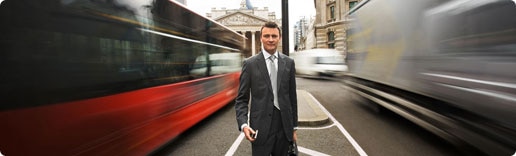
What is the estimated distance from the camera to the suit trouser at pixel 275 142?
88.9 inches

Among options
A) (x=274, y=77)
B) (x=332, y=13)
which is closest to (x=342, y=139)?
(x=274, y=77)

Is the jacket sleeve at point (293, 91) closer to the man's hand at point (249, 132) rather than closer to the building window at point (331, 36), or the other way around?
the man's hand at point (249, 132)

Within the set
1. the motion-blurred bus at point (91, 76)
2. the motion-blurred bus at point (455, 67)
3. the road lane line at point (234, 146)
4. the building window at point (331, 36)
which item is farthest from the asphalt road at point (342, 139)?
the building window at point (331, 36)

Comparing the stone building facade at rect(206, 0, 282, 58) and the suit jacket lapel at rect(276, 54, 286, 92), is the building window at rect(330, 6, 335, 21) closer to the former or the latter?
the stone building facade at rect(206, 0, 282, 58)

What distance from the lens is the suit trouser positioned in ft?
7.41

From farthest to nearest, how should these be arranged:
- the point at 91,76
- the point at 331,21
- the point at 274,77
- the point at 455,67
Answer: the point at 331,21 < the point at 455,67 < the point at 91,76 < the point at 274,77

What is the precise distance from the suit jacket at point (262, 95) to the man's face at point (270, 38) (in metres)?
0.10

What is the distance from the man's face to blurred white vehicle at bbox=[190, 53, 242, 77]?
370 cm

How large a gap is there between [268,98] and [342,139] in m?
3.84

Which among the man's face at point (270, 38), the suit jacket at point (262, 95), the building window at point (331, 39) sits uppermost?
the building window at point (331, 39)

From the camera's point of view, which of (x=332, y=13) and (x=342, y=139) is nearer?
(x=342, y=139)

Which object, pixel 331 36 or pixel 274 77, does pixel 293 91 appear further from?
pixel 331 36

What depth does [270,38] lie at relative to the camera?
2.21m

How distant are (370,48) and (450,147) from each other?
3.27m
